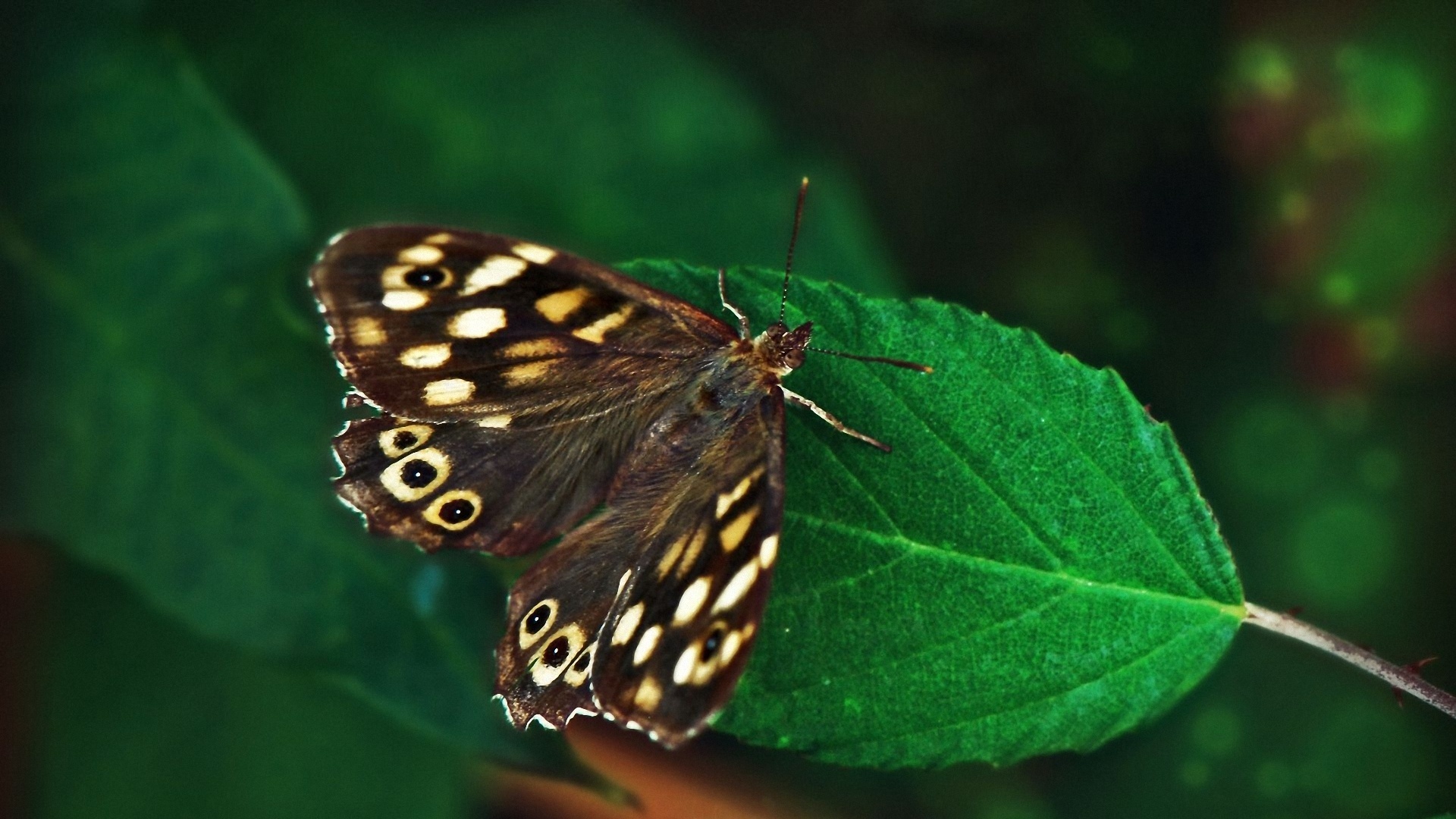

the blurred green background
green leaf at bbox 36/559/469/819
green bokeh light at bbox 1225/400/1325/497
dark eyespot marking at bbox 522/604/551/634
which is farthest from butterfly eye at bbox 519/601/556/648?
green bokeh light at bbox 1225/400/1325/497

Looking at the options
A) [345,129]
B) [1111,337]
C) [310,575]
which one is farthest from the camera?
[1111,337]

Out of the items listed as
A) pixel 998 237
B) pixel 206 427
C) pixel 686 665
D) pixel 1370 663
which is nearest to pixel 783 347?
pixel 686 665

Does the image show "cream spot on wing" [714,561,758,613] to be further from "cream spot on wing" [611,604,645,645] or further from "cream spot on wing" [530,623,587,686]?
"cream spot on wing" [530,623,587,686]

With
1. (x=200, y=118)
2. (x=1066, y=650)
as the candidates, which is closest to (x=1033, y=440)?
(x=1066, y=650)

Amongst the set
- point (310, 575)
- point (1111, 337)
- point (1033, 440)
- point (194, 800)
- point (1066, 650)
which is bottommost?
point (194, 800)

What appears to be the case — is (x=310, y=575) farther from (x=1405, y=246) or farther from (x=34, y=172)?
(x=1405, y=246)

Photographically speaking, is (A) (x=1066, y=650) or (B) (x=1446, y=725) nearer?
(A) (x=1066, y=650)

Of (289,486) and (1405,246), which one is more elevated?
(1405,246)

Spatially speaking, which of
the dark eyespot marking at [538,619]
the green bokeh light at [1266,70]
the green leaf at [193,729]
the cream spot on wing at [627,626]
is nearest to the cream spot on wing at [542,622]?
the dark eyespot marking at [538,619]

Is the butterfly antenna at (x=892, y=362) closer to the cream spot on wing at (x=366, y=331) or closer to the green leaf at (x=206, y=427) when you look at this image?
the cream spot on wing at (x=366, y=331)
